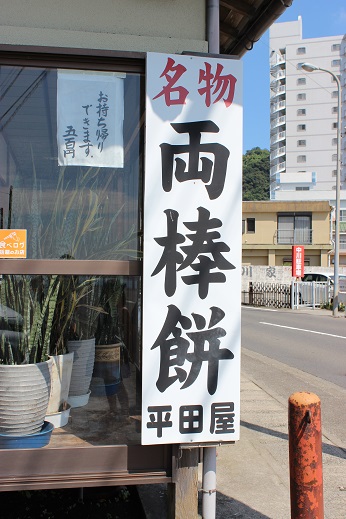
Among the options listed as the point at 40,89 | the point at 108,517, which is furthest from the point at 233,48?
the point at 108,517

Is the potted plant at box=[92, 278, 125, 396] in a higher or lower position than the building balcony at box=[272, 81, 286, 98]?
lower

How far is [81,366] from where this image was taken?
356cm

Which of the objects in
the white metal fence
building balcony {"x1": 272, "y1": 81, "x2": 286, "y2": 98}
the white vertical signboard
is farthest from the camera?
building balcony {"x1": 272, "y1": 81, "x2": 286, "y2": 98}

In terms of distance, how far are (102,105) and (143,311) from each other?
4.35 ft

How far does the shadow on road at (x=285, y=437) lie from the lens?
4772 millimetres

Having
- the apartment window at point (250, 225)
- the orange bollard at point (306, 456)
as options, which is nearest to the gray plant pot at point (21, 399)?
the orange bollard at point (306, 456)

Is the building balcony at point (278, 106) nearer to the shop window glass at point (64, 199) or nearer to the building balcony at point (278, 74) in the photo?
the building balcony at point (278, 74)

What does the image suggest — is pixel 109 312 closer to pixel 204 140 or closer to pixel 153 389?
pixel 153 389

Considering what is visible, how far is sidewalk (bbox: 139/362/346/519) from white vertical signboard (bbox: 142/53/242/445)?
1059 mm

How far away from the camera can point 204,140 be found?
2.86 metres

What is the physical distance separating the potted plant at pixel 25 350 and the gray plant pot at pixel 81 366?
0.96 ft

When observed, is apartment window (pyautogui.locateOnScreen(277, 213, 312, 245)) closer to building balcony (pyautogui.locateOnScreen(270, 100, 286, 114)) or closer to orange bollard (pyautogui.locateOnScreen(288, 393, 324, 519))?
orange bollard (pyautogui.locateOnScreen(288, 393, 324, 519))

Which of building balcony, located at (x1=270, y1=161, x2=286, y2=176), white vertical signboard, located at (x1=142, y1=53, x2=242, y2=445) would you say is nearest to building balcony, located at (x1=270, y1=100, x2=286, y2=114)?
building balcony, located at (x1=270, y1=161, x2=286, y2=176)

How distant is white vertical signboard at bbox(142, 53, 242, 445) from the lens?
280cm
